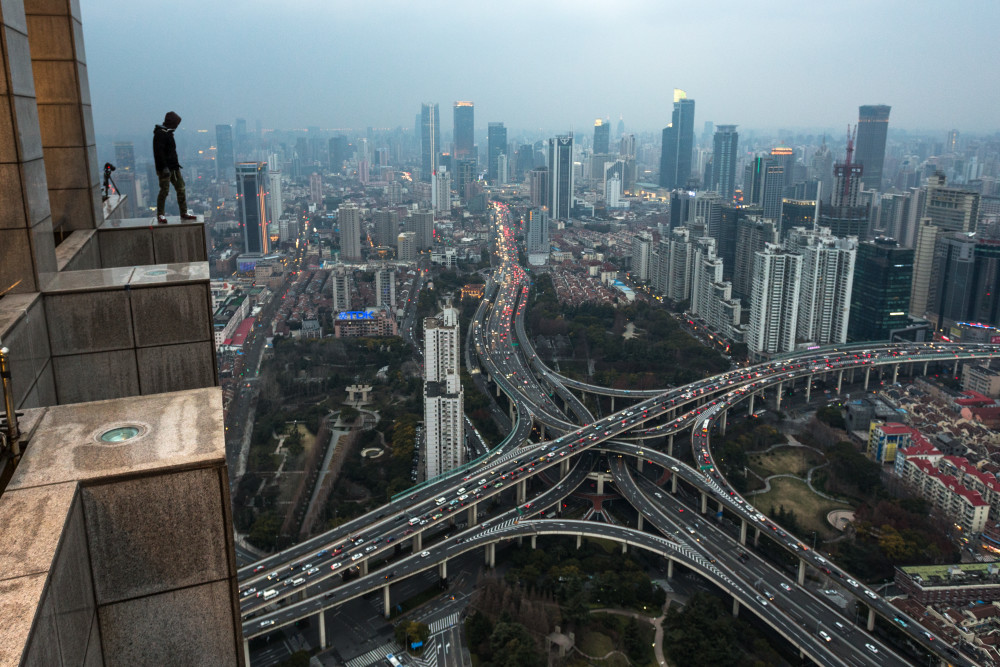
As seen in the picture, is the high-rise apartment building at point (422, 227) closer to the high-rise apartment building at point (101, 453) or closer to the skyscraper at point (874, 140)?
the skyscraper at point (874, 140)

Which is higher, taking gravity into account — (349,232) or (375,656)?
(349,232)

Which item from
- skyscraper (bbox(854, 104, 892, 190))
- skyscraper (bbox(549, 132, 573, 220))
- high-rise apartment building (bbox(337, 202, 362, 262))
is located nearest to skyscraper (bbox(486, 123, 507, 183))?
skyscraper (bbox(549, 132, 573, 220))

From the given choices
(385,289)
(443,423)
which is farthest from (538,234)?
(443,423)

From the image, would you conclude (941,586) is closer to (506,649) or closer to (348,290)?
(506,649)

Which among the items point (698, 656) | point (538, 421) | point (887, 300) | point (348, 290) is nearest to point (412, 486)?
point (538, 421)

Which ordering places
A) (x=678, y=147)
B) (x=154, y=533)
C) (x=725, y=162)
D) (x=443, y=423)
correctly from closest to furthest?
(x=154, y=533) → (x=443, y=423) → (x=725, y=162) → (x=678, y=147)

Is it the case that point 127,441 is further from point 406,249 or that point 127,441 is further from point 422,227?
point 422,227

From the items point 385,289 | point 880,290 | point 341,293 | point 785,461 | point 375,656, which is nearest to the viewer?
point 375,656
